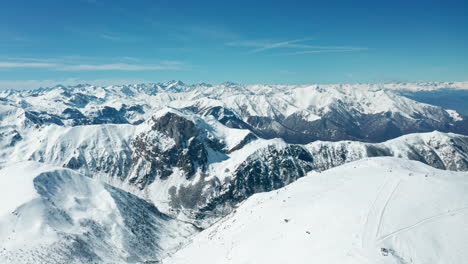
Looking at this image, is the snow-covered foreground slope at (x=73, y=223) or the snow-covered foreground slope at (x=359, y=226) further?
the snow-covered foreground slope at (x=73, y=223)

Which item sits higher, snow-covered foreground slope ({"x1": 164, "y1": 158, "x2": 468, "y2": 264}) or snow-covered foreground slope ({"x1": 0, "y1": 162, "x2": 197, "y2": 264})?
snow-covered foreground slope ({"x1": 164, "y1": 158, "x2": 468, "y2": 264})

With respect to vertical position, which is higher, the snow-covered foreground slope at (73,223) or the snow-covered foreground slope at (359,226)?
the snow-covered foreground slope at (359,226)

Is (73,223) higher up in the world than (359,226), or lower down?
lower down

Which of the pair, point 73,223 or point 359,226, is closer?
point 359,226

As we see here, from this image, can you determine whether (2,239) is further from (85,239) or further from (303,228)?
(303,228)
